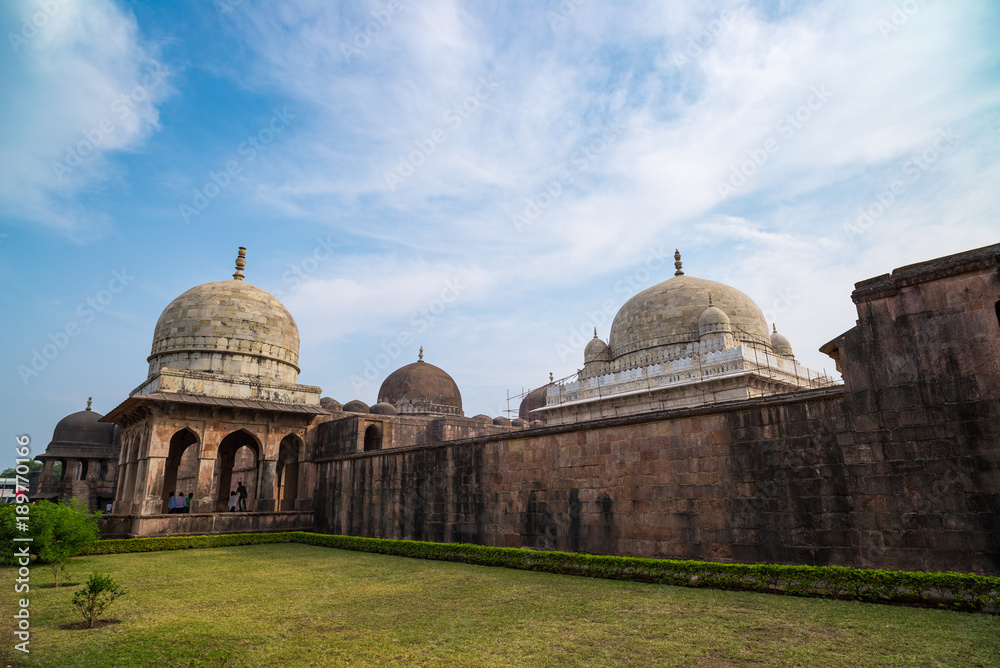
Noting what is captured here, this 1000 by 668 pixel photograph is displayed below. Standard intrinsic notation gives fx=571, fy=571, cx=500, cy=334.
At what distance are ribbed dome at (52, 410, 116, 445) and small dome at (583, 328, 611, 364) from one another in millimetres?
27059

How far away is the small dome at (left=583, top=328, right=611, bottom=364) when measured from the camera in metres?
29.0

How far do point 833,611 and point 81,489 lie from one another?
36.3 m

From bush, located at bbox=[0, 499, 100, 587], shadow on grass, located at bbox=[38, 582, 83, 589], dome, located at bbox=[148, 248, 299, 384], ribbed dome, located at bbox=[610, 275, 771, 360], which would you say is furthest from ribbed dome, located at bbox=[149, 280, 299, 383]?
ribbed dome, located at bbox=[610, 275, 771, 360]

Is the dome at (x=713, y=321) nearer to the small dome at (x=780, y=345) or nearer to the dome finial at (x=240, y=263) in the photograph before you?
the small dome at (x=780, y=345)

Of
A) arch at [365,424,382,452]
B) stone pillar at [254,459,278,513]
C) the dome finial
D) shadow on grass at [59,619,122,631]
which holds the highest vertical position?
the dome finial

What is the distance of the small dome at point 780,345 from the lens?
27.2 metres

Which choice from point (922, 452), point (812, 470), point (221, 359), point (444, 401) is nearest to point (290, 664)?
point (812, 470)

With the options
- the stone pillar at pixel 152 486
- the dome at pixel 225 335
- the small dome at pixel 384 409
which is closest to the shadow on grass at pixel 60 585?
the stone pillar at pixel 152 486

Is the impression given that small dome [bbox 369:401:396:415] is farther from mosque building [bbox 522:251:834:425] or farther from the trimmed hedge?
the trimmed hedge

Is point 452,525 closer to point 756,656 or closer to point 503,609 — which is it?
point 503,609

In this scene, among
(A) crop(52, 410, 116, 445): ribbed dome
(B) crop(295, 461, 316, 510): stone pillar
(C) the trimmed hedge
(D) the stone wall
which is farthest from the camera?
(A) crop(52, 410, 116, 445): ribbed dome

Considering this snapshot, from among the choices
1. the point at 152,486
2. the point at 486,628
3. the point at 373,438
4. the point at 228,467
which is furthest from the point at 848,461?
the point at 228,467

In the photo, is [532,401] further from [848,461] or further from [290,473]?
[848,461]

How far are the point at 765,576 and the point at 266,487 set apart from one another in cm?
1758
